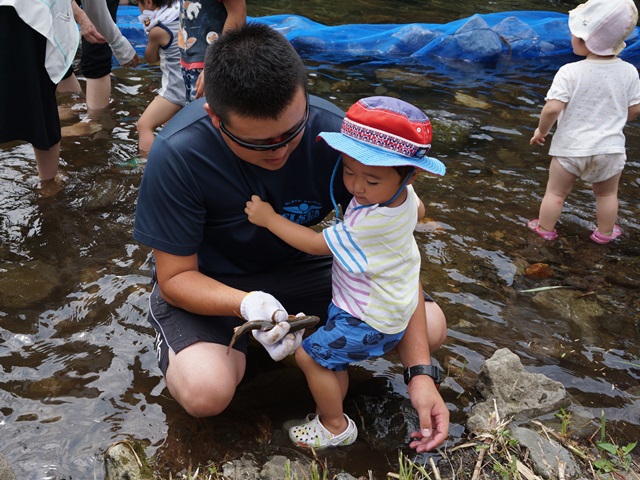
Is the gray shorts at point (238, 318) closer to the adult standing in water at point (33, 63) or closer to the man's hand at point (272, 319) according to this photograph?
the man's hand at point (272, 319)

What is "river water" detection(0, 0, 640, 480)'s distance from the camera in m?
2.61

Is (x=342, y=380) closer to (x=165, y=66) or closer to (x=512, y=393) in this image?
(x=512, y=393)

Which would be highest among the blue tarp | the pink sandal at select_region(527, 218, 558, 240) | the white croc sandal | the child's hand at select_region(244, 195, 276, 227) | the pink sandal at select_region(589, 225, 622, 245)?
the child's hand at select_region(244, 195, 276, 227)

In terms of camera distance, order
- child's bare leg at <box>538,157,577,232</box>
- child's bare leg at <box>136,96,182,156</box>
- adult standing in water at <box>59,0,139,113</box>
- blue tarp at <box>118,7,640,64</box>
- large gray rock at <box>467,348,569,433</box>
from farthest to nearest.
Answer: blue tarp at <box>118,7,640,64</box> → child's bare leg at <box>136,96,182,156</box> → adult standing in water at <box>59,0,139,113</box> → child's bare leg at <box>538,157,577,232</box> → large gray rock at <box>467,348,569,433</box>

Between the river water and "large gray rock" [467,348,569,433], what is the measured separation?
0.11 metres

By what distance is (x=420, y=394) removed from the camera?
2.45m

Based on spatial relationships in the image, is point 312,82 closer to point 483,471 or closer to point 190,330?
point 190,330

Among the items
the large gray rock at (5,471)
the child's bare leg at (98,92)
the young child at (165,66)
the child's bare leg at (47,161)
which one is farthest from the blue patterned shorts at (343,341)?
the child's bare leg at (98,92)

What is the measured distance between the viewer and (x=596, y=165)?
4.24 metres

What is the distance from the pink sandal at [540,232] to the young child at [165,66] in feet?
8.65

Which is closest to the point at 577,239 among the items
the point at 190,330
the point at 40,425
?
the point at 190,330

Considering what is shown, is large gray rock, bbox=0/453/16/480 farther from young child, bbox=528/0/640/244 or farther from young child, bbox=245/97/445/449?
young child, bbox=528/0/640/244

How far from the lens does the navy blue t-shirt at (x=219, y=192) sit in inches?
95.1

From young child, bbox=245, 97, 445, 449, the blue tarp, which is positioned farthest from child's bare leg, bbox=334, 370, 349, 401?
the blue tarp
